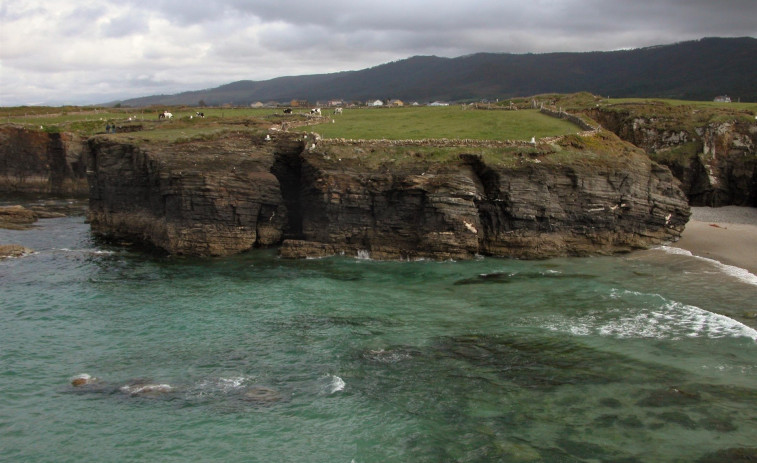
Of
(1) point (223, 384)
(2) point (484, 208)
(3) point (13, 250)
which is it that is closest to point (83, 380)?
(1) point (223, 384)

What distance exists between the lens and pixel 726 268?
33438 millimetres

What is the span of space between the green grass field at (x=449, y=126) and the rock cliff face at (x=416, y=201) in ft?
11.3

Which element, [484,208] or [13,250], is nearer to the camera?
[484,208]

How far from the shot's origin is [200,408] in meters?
18.6

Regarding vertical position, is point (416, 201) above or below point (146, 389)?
above

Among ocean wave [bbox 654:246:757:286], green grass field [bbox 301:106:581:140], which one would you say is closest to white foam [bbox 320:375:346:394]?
ocean wave [bbox 654:246:757:286]

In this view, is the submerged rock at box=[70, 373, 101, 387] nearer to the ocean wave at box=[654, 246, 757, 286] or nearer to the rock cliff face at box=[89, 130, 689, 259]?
the rock cliff face at box=[89, 130, 689, 259]

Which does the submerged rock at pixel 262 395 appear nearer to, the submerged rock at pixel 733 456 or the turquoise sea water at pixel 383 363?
the turquoise sea water at pixel 383 363

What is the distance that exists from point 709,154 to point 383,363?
48.6 m

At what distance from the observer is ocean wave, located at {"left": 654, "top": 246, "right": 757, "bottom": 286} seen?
3136 centimetres

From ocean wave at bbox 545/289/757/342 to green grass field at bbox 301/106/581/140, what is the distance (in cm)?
1916

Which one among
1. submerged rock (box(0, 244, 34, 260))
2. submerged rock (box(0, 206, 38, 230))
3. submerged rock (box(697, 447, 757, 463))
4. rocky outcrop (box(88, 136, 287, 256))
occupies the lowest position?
submerged rock (box(697, 447, 757, 463))

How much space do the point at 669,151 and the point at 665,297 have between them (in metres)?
35.6

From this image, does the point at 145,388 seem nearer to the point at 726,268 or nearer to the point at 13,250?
the point at 13,250
